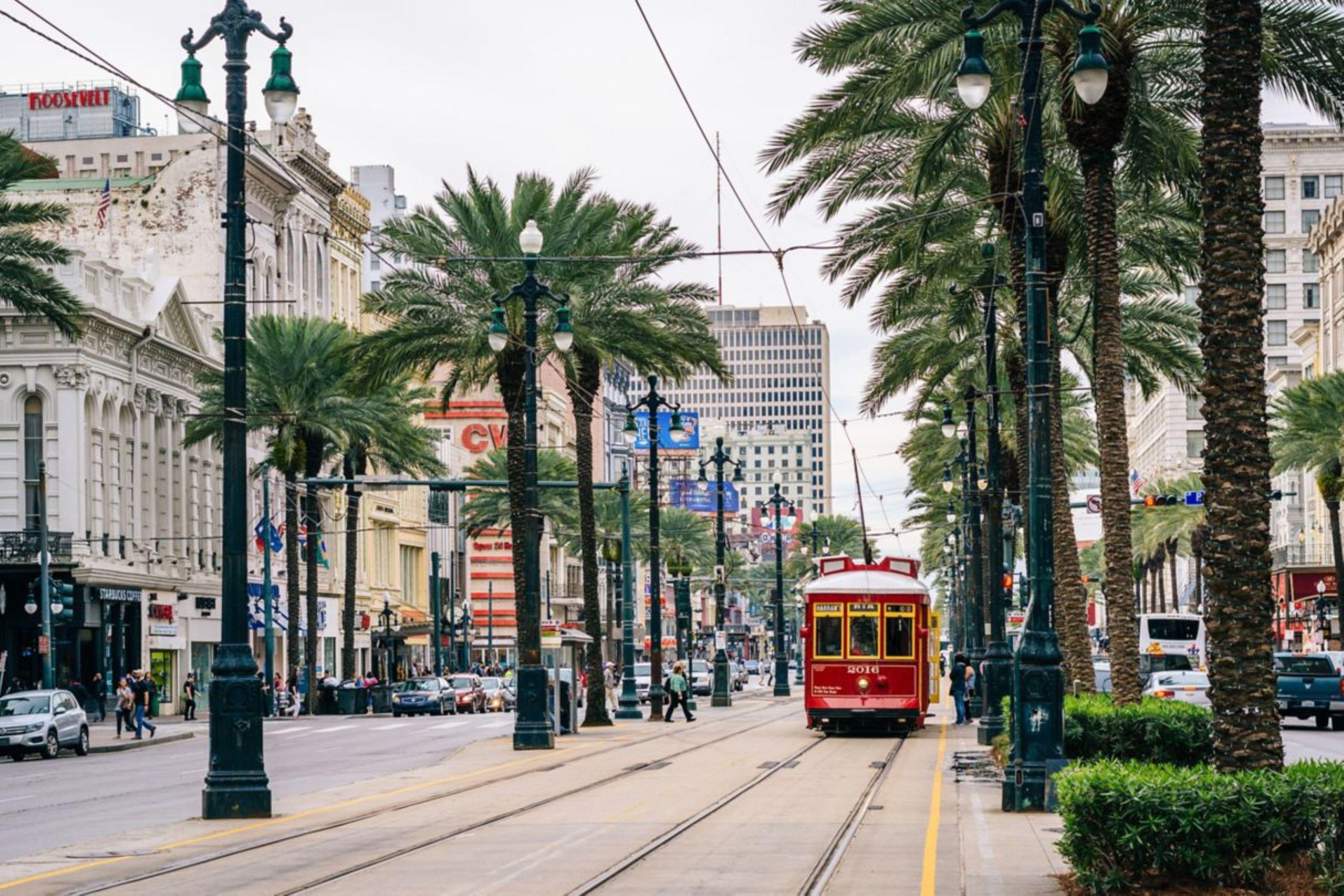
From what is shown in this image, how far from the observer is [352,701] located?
2810 inches

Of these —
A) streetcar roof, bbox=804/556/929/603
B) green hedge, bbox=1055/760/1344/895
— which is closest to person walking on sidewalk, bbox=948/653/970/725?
streetcar roof, bbox=804/556/929/603

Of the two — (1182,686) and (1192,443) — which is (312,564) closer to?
(1182,686)

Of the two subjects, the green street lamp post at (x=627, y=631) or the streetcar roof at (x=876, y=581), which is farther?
the green street lamp post at (x=627, y=631)

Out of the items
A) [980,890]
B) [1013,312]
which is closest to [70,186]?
[1013,312]

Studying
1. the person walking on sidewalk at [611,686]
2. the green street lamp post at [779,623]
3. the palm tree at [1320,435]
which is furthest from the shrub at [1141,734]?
the green street lamp post at [779,623]

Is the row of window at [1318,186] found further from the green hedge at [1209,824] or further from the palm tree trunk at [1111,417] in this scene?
the green hedge at [1209,824]

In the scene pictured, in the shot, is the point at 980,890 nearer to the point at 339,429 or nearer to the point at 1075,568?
the point at 1075,568

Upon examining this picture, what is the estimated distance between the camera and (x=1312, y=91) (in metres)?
25.6

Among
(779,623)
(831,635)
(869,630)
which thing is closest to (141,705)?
(831,635)

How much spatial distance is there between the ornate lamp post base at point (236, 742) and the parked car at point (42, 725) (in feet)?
78.5

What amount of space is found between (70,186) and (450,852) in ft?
229

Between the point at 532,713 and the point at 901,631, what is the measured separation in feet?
29.4

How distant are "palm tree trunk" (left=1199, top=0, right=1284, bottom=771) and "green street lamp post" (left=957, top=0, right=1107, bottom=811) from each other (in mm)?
5600

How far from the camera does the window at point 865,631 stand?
41812 mm
